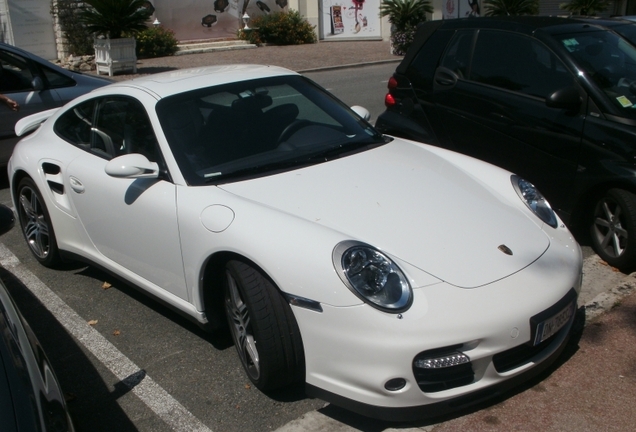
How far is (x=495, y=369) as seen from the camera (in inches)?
126

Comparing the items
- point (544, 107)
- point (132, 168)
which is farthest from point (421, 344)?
point (544, 107)

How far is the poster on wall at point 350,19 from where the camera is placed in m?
27.9

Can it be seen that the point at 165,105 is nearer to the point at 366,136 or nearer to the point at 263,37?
the point at 366,136

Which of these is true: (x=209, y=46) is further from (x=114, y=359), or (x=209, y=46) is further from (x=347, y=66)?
(x=114, y=359)

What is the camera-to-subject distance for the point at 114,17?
17.7 metres

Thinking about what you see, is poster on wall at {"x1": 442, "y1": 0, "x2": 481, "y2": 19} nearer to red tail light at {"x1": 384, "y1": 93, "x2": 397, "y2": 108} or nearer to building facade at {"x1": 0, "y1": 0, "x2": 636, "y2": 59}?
building facade at {"x1": 0, "y1": 0, "x2": 636, "y2": 59}

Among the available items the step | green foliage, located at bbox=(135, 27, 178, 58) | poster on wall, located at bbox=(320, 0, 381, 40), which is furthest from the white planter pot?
poster on wall, located at bbox=(320, 0, 381, 40)

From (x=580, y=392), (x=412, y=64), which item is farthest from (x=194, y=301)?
(x=412, y=64)

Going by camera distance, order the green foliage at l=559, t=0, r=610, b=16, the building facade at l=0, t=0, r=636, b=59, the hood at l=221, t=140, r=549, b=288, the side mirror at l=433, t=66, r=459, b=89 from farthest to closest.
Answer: the green foliage at l=559, t=0, r=610, b=16
the building facade at l=0, t=0, r=636, b=59
the side mirror at l=433, t=66, r=459, b=89
the hood at l=221, t=140, r=549, b=288

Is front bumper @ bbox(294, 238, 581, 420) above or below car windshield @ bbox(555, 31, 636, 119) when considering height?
below

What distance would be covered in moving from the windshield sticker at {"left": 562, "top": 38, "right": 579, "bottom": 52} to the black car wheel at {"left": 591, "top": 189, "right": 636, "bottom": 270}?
1178 millimetres

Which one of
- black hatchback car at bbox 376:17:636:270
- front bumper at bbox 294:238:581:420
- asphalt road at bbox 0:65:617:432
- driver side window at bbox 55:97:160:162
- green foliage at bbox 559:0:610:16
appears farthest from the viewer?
green foliage at bbox 559:0:610:16

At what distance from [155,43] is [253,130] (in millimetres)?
18855

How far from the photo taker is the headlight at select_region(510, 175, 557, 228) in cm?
402
